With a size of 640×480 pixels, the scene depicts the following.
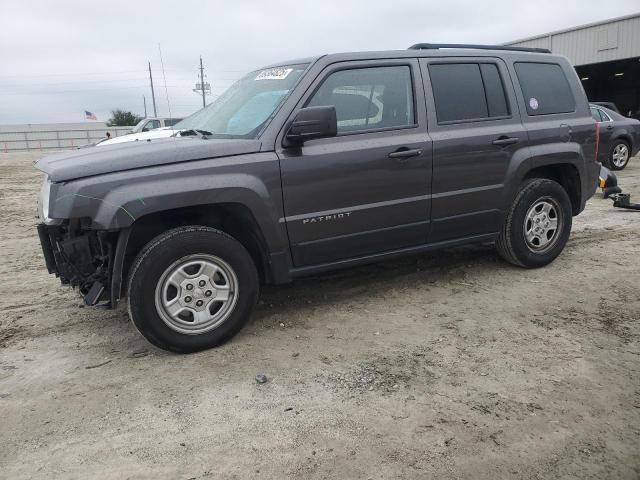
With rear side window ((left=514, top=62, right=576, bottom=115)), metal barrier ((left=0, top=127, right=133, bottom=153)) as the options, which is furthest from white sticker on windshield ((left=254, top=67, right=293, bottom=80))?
metal barrier ((left=0, top=127, right=133, bottom=153))

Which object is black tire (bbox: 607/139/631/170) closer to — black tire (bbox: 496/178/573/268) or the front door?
black tire (bbox: 496/178/573/268)

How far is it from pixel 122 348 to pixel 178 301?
612mm

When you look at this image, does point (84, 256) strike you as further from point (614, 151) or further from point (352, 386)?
point (614, 151)

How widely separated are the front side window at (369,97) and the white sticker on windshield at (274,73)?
1.24ft

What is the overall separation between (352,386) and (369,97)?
84.6 inches

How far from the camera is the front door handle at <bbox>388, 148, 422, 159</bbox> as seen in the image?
12.7 feet

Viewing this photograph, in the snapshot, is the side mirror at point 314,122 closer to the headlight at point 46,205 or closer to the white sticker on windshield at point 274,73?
the white sticker on windshield at point 274,73

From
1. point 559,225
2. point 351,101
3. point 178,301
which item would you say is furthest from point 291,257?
point 559,225

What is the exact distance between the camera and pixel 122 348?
11.7 feet

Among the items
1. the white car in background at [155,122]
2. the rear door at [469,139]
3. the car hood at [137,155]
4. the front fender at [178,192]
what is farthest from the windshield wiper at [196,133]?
the white car in background at [155,122]

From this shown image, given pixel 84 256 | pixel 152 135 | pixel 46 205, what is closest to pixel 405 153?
pixel 84 256

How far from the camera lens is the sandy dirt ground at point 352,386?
2344mm

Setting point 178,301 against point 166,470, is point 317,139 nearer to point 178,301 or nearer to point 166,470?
point 178,301

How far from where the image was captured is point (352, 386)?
9.65ft
